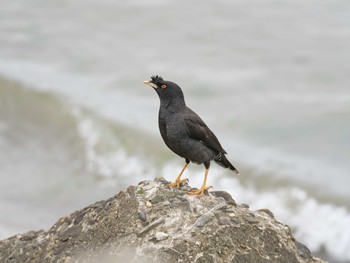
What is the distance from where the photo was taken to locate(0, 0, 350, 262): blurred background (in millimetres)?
15594

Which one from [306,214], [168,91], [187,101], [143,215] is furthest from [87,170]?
[143,215]

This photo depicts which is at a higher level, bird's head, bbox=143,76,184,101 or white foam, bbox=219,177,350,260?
white foam, bbox=219,177,350,260

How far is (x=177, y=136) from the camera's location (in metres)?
8.71

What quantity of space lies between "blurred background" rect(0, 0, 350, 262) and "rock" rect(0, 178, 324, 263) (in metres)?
5.72

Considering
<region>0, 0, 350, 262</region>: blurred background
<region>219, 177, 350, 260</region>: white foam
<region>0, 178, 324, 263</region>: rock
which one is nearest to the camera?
<region>0, 178, 324, 263</region>: rock

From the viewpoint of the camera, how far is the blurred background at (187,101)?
51.2 ft

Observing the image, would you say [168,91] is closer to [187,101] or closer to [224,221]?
[224,221]

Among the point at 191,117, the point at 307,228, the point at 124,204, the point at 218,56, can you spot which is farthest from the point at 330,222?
the point at 218,56

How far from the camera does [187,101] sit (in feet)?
64.0

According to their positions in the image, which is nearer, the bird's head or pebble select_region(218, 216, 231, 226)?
pebble select_region(218, 216, 231, 226)

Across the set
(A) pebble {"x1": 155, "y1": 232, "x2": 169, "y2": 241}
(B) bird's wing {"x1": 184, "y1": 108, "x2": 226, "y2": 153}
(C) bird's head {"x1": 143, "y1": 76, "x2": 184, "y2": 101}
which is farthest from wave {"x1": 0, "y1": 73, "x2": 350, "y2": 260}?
(A) pebble {"x1": 155, "y1": 232, "x2": 169, "y2": 241}

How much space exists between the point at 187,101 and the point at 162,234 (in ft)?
40.3

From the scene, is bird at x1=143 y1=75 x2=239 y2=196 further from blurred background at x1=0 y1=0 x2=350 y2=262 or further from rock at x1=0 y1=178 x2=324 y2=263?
blurred background at x1=0 y1=0 x2=350 y2=262

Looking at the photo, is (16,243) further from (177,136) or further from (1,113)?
(1,113)
